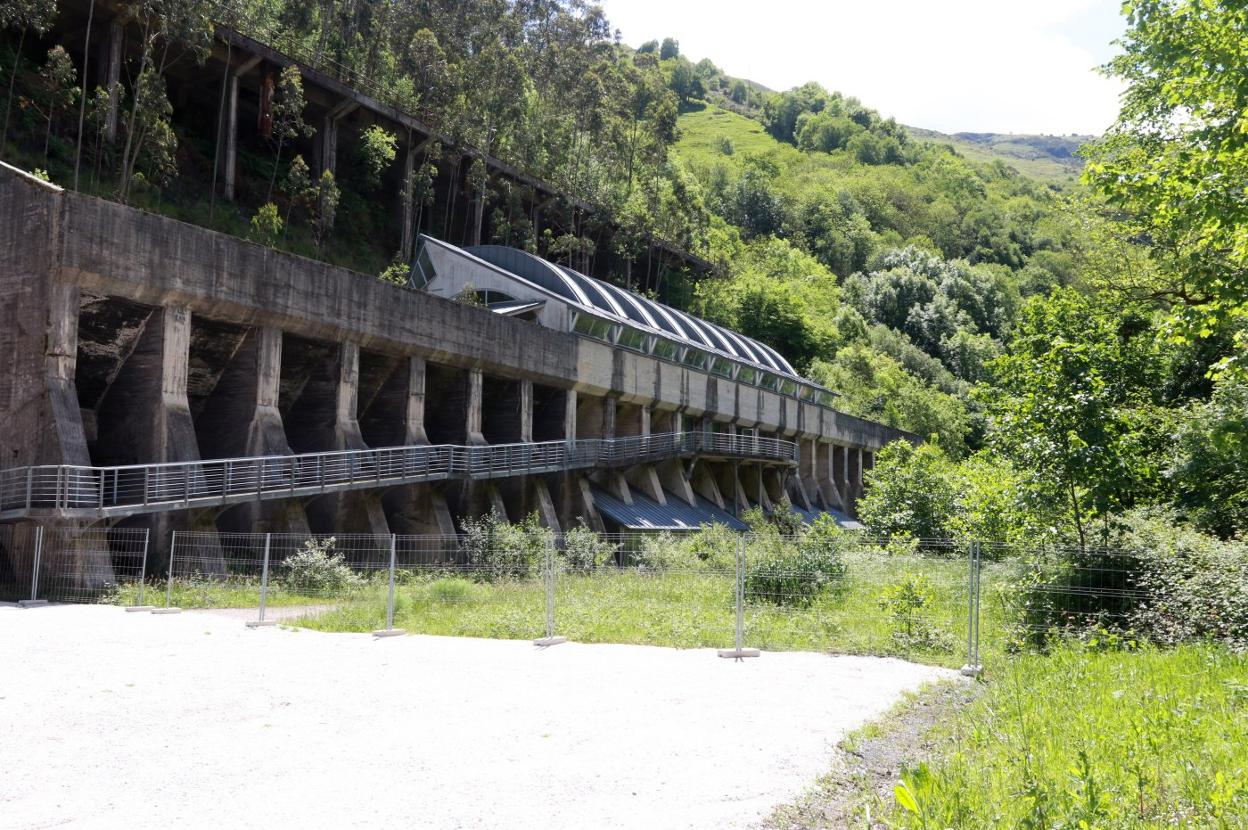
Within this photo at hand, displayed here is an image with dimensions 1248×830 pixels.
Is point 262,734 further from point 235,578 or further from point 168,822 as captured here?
point 235,578

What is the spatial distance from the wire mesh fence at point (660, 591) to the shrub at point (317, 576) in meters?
0.04

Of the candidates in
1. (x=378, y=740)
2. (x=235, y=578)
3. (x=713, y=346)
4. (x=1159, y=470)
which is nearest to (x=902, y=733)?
(x=378, y=740)

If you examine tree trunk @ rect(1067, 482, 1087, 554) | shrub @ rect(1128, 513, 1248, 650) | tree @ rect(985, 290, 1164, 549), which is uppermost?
tree @ rect(985, 290, 1164, 549)

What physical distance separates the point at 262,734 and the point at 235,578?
15753 mm

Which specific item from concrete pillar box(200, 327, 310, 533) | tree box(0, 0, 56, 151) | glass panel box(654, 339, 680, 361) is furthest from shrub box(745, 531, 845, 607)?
tree box(0, 0, 56, 151)

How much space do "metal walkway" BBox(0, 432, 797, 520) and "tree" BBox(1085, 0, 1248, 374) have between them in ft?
67.2

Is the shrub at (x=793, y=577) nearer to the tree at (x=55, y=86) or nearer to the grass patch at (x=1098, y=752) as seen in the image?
the grass patch at (x=1098, y=752)

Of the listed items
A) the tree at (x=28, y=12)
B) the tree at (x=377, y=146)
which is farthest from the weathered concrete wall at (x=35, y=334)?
the tree at (x=377, y=146)

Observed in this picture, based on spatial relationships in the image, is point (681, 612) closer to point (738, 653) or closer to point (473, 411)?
point (738, 653)

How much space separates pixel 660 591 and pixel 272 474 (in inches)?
542

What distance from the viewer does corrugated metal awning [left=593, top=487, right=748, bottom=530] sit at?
40.7 metres

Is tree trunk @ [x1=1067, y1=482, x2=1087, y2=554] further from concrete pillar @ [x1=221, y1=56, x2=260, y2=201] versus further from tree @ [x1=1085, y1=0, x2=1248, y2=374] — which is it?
concrete pillar @ [x1=221, y1=56, x2=260, y2=201]

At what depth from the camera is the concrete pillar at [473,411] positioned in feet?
119

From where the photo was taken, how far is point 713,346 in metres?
58.7
